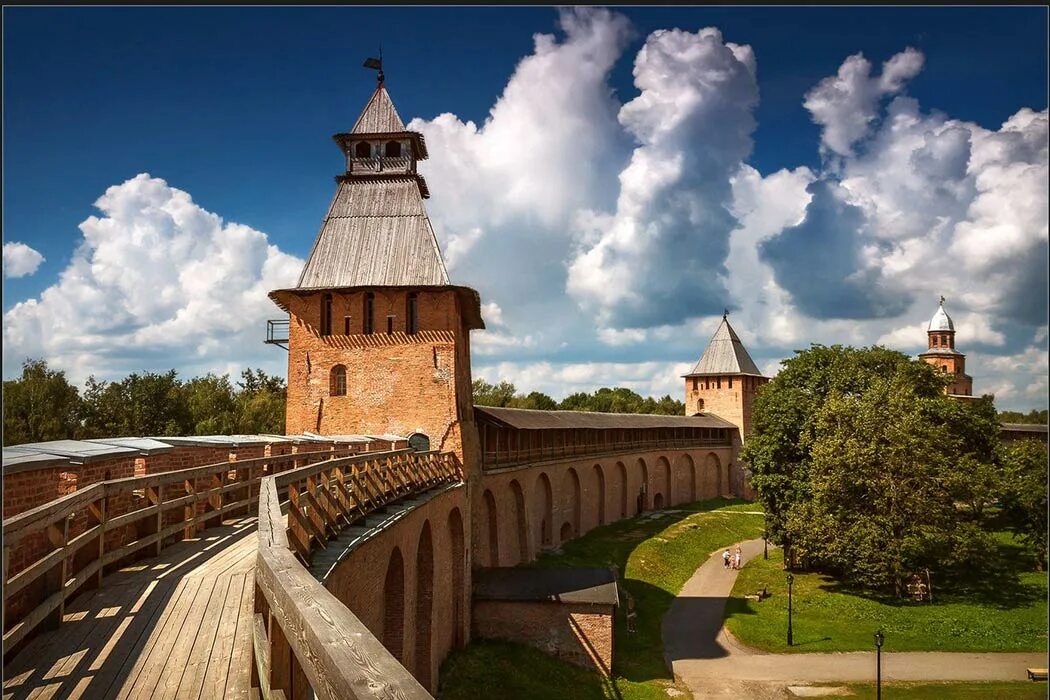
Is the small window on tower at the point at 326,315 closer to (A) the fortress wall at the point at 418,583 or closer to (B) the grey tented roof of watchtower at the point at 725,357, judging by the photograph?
(A) the fortress wall at the point at 418,583

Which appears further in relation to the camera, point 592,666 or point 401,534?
point 592,666

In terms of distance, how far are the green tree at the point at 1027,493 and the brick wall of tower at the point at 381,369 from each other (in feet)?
54.0

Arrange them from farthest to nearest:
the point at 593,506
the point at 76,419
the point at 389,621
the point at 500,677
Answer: the point at 76,419 < the point at 593,506 < the point at 500,677 < the point at 389,621

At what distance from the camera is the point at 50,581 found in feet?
16.7

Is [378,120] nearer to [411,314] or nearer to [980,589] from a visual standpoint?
[411,314]

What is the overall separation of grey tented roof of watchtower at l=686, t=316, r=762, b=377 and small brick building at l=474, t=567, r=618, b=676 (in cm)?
3399

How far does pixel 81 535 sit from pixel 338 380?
54.8 feet

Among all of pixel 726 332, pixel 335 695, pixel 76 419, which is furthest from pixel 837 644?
pixel 76 419

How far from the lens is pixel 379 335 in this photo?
2194cm

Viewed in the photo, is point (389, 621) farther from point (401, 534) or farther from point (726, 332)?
point (726, 332)

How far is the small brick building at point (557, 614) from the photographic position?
736 inches

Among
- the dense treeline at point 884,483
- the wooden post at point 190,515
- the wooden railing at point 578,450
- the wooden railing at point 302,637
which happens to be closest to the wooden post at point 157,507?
the wooden post at point 190,515

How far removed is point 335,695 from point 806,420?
27933 mm

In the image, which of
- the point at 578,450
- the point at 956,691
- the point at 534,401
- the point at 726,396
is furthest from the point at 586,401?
the point at 956,691
